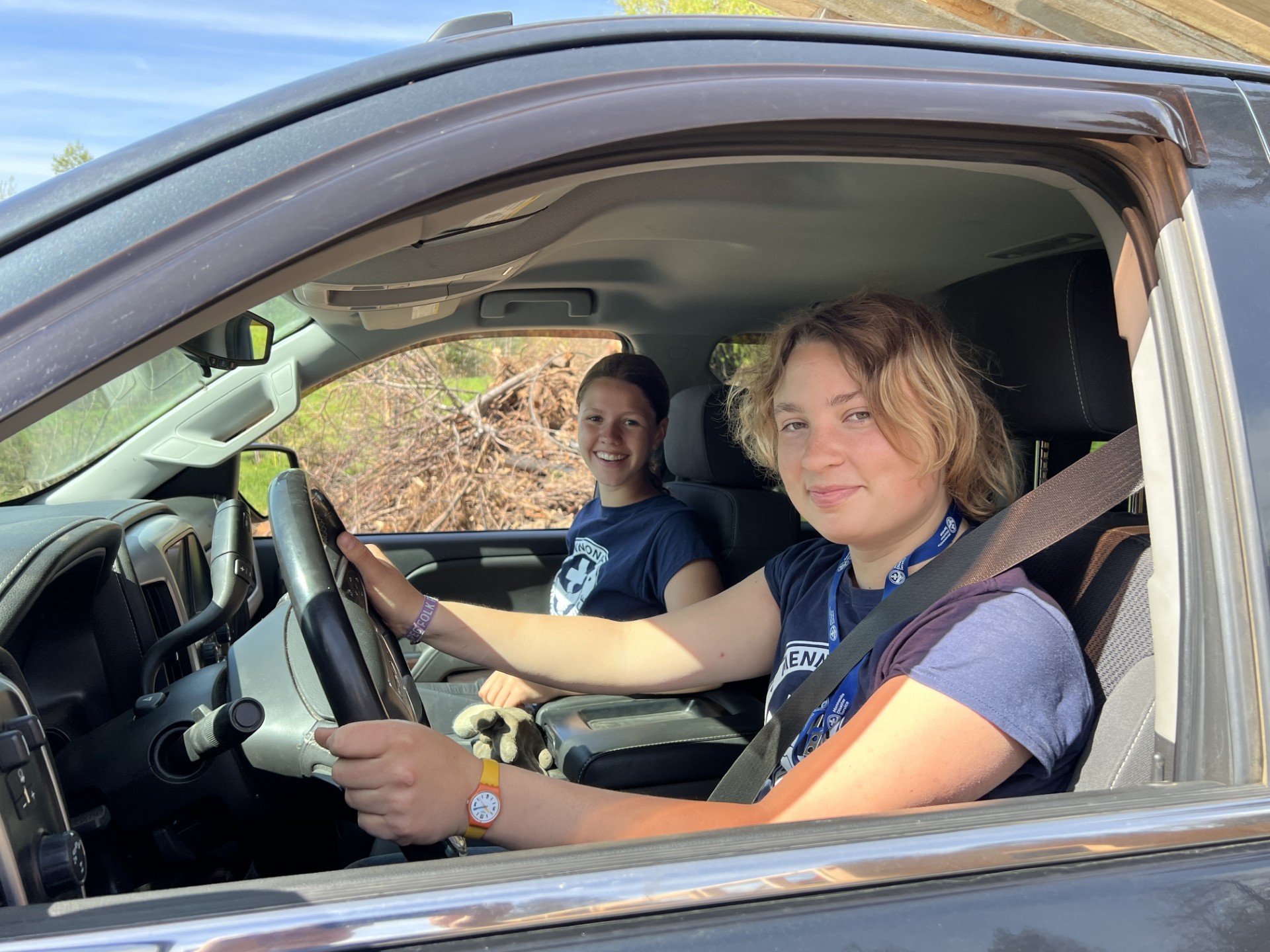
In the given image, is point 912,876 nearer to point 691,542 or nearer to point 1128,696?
point 1128,696

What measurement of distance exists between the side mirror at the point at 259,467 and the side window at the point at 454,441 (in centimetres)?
353

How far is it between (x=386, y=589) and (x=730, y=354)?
1.52m

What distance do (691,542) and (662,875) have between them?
190cm

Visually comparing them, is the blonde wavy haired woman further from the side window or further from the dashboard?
the side window

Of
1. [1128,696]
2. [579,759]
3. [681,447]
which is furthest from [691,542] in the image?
[1128,696]

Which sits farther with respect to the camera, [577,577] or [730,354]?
[730,354]

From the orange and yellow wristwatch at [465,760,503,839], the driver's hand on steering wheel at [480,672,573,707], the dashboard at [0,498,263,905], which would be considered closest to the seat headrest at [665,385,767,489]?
the driver's hand on steering wheel at [480,672,573,707]

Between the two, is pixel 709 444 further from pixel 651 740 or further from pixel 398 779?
pixel 398 779

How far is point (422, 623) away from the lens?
195 cm

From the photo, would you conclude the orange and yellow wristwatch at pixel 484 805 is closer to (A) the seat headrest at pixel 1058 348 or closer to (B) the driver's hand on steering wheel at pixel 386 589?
(B) the driver's hand on steering wheel at pixel 386 589

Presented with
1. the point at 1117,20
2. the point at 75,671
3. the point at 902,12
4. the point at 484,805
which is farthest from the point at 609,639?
the point at 1117,20

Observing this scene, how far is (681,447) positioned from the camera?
3.09 m

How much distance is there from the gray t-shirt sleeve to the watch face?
1.68 ft

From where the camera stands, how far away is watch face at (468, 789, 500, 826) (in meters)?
1.24
